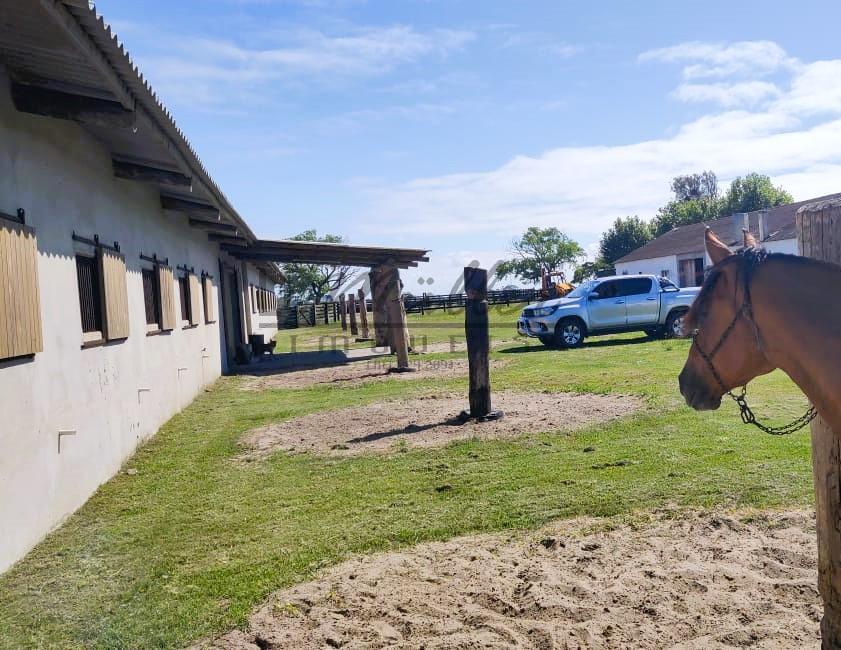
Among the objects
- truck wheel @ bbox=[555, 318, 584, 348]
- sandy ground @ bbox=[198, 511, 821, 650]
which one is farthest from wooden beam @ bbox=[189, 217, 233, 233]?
sandy ground @ bbox=[198, 511, 821, 650]

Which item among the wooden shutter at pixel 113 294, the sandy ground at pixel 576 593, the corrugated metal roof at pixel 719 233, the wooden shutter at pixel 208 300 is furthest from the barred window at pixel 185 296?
the corrugated metal roof at pixel 719 233

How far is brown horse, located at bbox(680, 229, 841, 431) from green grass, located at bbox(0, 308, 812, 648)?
2168mm

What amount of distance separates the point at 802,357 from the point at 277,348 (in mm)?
23337

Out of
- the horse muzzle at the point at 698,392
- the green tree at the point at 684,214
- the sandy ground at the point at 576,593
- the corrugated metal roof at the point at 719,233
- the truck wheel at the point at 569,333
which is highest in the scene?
the green tree at the point at 684,214

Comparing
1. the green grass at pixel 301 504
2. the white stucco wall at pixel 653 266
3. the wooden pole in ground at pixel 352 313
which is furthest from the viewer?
the white stucco wall at pixel 653 266

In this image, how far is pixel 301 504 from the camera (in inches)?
209

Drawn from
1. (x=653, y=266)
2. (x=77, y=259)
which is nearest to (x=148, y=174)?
(x=77, y=259)

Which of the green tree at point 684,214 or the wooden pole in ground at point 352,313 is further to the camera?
the green tree at point 684,214

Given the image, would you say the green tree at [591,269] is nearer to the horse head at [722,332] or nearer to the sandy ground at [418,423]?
the sandy ground at [418,423]

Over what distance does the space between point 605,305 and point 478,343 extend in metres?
10.1

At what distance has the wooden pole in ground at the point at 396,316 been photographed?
46.4 ft

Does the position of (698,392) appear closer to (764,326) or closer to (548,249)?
(764,326)

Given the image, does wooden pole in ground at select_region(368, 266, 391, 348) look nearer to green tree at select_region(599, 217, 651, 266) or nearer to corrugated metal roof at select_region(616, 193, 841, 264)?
corrugated metal roof at select_region(616, 193, 841, 264)

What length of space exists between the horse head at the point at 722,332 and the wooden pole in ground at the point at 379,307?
1482cm
